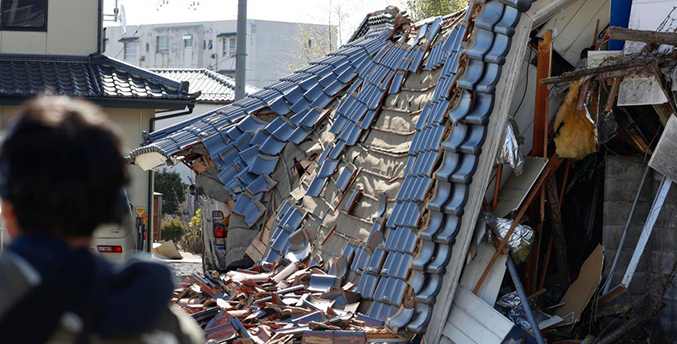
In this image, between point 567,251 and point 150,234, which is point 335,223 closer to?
point 567,251

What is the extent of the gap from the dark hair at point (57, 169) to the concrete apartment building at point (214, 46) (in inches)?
2033

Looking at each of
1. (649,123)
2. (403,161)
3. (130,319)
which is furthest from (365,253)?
(130,319)

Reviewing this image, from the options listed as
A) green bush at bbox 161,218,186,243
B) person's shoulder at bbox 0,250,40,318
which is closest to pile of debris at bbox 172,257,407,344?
person's shoulder at bbox 0,250,40,318

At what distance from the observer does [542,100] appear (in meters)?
8.27

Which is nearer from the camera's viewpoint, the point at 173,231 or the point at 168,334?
the point at 168,334

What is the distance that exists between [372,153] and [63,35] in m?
10.2

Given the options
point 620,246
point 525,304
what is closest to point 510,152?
point 525,304

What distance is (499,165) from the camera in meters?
8.03

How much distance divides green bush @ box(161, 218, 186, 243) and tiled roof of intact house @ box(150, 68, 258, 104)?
9.68m

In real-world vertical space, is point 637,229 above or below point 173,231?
above

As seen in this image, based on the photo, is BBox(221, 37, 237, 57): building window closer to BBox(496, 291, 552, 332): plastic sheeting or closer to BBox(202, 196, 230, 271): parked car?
BBox(202, 196, 230, 271): parked car

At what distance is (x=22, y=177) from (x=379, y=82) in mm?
9235

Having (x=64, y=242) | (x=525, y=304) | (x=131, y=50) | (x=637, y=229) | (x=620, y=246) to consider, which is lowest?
(x=131, y=50)

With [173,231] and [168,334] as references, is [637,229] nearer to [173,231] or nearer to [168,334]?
[168,334]
